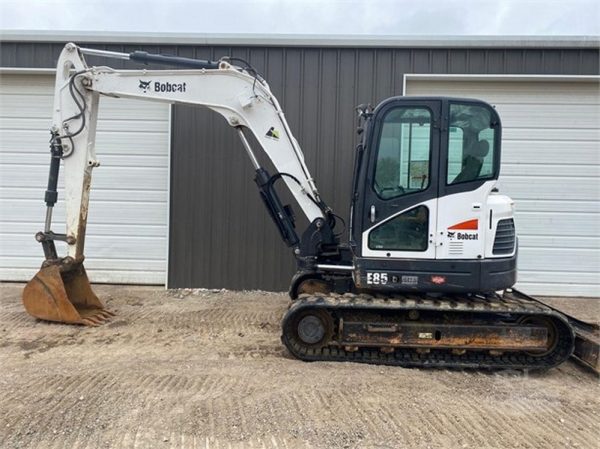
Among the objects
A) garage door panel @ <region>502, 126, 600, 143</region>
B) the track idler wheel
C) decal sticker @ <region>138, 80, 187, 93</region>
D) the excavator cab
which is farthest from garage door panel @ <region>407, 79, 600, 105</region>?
the track idler wheel

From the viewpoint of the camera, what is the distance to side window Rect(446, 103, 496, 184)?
168 inches

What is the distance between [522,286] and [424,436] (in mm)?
5293

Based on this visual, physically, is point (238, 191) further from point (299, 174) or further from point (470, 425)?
point (470, 425)

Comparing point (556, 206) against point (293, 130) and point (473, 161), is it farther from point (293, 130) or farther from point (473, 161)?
point (293, 130)

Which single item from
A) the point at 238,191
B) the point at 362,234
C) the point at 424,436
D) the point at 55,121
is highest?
the point at 55,121

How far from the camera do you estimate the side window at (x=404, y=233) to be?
4316mm

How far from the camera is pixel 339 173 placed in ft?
23.7

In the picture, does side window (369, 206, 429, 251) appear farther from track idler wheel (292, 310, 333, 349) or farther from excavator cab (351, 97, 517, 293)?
track idler wheel (292, 310, 333, 349)

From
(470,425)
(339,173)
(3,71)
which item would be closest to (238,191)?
(339,173)

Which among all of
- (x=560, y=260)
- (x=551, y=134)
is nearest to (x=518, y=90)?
(x=551, y=134)

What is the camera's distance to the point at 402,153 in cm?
432

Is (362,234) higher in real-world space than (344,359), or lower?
higher

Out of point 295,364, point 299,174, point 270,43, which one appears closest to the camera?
point 295,364

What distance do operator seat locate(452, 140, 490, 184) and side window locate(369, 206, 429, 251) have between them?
486 mm
